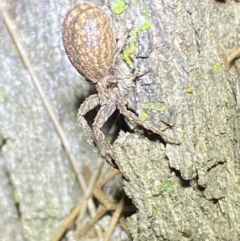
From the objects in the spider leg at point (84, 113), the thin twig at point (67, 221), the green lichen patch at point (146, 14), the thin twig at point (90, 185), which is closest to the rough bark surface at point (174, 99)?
the green lichen patch at point (146, 14)

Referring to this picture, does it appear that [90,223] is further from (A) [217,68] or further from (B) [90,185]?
(A) [217,68]

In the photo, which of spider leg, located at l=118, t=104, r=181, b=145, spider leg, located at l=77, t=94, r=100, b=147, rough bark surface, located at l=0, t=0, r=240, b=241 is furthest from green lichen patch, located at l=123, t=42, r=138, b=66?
spider leg, located at l=77, t=94, r=100, b=147

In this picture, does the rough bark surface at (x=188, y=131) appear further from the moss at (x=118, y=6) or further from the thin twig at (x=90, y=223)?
the thin twig at (x=90, y=223)

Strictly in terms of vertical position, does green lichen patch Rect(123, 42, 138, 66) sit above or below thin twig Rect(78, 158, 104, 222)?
above

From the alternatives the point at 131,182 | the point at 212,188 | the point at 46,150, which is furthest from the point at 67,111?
the point at 212,188

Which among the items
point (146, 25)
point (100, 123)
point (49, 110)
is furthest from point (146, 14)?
point (49, 110)

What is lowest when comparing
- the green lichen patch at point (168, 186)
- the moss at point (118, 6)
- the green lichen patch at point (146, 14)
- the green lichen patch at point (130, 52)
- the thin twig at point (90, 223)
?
the thin twig at point (90, 223)

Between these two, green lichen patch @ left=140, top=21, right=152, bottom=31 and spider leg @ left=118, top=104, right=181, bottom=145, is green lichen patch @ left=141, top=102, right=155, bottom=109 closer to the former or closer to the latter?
spider leg @ left=118, top=104, right=181, bottom=145
